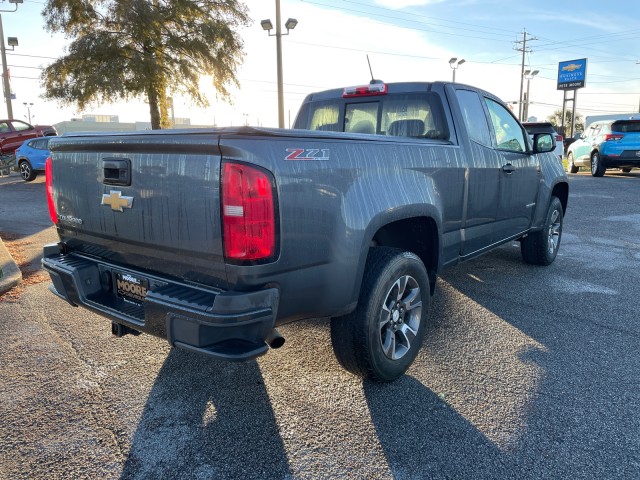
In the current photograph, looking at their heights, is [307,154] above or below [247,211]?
above

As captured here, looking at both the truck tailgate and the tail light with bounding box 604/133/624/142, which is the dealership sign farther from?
the truck tailgate

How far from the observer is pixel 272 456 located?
7.87 feet

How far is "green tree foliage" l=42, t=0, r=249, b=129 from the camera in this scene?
2128 centimetres

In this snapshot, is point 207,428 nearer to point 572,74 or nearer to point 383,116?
point 383,116

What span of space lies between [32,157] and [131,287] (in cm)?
1682

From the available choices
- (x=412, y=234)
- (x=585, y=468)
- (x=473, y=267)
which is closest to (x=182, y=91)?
(x=473, y=267)

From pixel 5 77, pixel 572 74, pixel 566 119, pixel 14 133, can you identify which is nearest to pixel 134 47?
pixel 14 133

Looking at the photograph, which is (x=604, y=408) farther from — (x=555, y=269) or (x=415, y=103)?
(x=555, y=269)

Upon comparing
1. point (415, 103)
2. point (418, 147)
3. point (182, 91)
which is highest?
point (182, 91)

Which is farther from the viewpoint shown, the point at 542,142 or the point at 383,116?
the point at 542,142

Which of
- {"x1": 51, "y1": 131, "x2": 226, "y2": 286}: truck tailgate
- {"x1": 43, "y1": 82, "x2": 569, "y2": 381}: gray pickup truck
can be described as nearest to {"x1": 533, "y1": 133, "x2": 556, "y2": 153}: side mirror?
{"x1": 43, "y1": 82, "x2": 569, "y2": 381}: gray pickup truck

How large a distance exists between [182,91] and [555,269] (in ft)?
69.6

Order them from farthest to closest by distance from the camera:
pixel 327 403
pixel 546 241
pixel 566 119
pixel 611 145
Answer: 1. pixel 566 119
2. pixel 611 145
3. pixel 546 241
4. pixel 327 403

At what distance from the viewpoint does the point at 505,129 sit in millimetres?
4652
